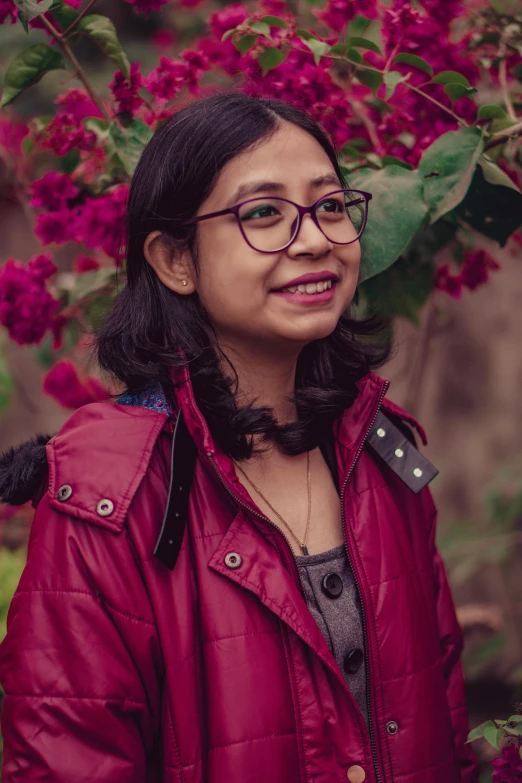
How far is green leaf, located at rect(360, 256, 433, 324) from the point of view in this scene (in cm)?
192

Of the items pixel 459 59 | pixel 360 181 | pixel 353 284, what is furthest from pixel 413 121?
pixel 353 284

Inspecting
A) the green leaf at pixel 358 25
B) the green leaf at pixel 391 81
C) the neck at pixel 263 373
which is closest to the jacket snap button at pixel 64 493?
the neck at pixel 263 373

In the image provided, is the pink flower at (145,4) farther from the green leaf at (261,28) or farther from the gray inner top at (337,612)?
the gray inner top at (337,612)

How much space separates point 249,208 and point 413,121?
2.54 feet

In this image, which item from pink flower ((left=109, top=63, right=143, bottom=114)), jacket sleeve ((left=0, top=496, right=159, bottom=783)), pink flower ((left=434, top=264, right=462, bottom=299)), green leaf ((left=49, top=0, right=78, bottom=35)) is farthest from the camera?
pink flower ((left=434, top=264, right=462, bottom=299))

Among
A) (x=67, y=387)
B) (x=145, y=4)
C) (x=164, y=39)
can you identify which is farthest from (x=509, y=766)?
(x=164, y=39)

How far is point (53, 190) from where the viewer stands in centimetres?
192

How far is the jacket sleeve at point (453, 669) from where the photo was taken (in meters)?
1.70

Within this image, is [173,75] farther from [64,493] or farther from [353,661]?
[353,661]

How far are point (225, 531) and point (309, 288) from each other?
429 mm

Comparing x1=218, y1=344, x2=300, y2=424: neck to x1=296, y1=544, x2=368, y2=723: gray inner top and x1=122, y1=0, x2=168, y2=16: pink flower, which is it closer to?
x1=296, y1=544, x2=368, y2=723: gray inner top

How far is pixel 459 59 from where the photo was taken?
199cm

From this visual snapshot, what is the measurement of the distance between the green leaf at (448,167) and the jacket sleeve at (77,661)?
Result: 0.90 m

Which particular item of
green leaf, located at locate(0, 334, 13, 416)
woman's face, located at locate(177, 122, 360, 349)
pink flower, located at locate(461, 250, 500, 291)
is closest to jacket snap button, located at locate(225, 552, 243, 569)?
woman's face, located at locate(177, 122, 360, 349)
